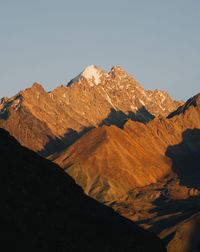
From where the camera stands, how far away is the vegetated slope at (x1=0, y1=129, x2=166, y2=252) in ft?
139

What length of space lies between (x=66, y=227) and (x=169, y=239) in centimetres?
9528

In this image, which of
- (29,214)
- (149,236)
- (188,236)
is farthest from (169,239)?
(29,214)

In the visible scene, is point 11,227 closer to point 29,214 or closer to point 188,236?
point 29,214

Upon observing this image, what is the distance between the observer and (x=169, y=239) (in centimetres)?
13675

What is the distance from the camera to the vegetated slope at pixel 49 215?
139 ft

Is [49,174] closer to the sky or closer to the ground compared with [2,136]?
closer to the ground

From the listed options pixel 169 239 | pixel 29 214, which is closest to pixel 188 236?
pixel 169 239

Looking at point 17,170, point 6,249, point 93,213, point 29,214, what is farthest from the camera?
point 93,213

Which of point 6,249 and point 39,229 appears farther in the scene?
point 39,229

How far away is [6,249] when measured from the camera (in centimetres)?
3888

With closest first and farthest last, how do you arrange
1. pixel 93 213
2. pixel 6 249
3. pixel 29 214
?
1. pixel 6 249
2. pixel 29 214
3. pixel 93 213

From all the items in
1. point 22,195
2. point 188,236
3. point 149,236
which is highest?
point 22,195

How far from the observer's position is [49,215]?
4600 cm

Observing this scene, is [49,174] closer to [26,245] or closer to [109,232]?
[109,232]
